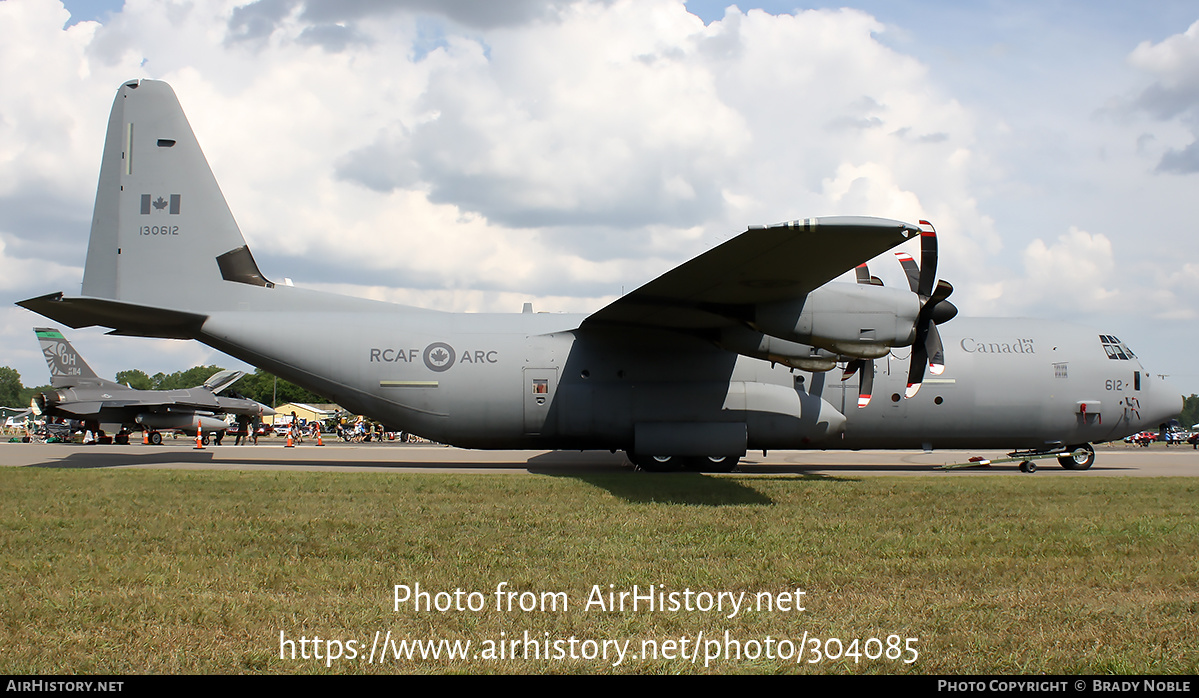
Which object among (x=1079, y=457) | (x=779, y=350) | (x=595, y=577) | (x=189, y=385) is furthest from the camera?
(x=189, y=385)

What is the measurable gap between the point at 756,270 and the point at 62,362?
124ft

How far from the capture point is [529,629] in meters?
5.11

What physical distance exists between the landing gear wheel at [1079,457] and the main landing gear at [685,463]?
933 centimetres

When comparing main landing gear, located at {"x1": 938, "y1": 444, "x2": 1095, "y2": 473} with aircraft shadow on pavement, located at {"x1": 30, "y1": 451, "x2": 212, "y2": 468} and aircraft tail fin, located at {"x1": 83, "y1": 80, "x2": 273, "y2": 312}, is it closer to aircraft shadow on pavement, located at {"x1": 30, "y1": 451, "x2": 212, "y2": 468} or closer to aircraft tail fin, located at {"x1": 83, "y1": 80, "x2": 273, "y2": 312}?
aircraft tail fin, located at {"x1": 83, "y1": 80, "x2": 273, "y2": 312}

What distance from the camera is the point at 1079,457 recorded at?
20.0m

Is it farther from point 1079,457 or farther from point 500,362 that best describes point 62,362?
point 1079,457

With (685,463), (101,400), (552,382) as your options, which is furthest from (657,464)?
(101,400)

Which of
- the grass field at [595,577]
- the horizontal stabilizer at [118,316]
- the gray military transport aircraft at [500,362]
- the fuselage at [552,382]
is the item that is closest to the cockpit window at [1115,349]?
the gray military transport aircraft at [500,362]

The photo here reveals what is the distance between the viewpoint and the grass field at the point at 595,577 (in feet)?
15.1

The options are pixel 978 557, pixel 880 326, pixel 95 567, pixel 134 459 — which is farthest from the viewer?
pixel 134 459

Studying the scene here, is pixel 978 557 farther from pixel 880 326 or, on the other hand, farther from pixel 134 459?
pixel 134 459

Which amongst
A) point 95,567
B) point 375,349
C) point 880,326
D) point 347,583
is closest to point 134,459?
point 375,349

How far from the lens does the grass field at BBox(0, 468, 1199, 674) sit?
4598 mm

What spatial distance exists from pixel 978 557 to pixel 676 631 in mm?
4039
